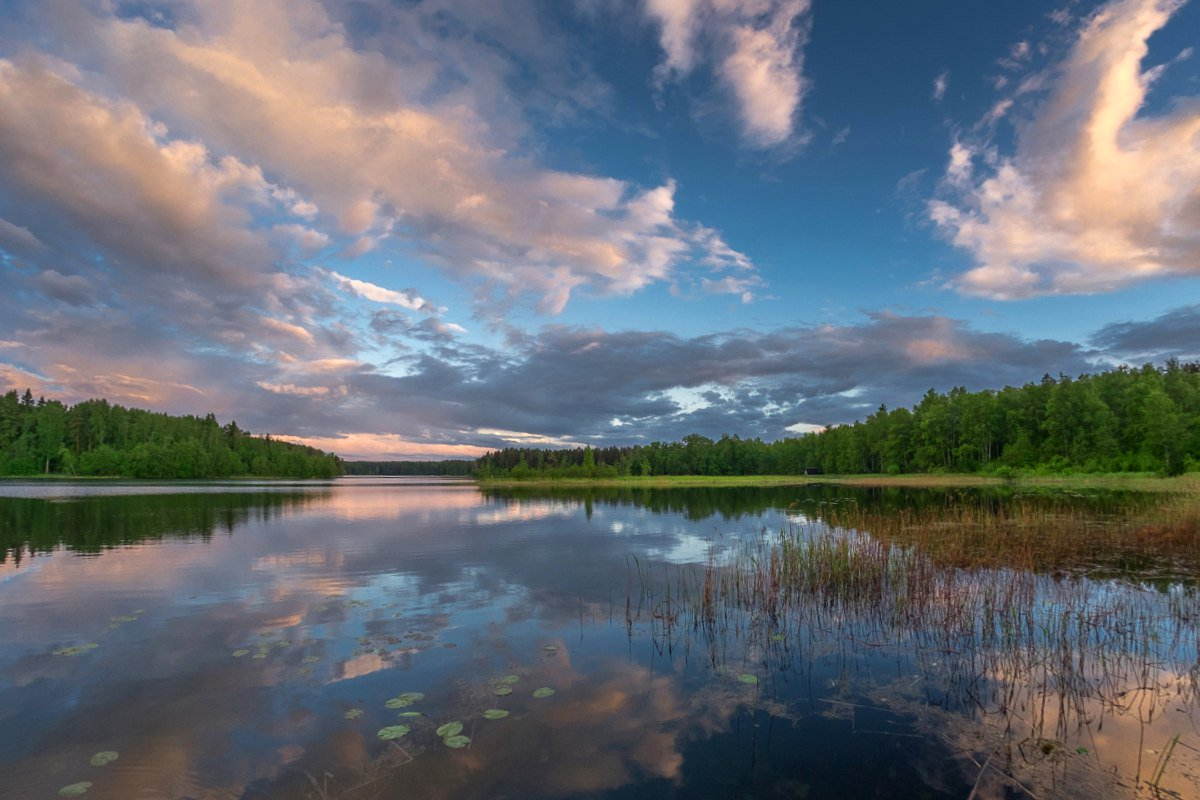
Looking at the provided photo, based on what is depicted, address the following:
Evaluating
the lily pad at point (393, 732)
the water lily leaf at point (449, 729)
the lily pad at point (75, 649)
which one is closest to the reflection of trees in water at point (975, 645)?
the water lily leaf at point (449, 729)

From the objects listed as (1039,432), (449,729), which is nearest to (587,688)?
(449,729)

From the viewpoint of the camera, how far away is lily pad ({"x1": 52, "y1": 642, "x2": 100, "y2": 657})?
11.2m

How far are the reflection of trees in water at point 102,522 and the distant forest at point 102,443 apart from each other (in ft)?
328

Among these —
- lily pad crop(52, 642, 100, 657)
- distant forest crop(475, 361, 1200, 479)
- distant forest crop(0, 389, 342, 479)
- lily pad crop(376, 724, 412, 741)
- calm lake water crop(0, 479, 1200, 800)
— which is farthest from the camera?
distant forest crop(0, 389, 342, 479)

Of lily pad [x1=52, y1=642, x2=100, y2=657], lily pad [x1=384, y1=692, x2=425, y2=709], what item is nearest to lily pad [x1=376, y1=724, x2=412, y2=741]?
lily pad [x1=384, y1=692, x2=425, y2=709]

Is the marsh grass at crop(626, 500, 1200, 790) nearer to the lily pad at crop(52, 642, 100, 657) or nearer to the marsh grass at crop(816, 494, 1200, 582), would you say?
the marsh grass at crop(816, 494, 1200, 582)

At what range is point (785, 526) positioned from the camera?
31062mm

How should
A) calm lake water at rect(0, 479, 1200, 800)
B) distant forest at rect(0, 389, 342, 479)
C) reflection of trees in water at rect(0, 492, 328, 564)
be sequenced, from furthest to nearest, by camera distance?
1. distant forest at rect(0, 389, 342, 479)
2. reflection of trees in water at rect(0, 492, 328, 564)
3. calm lake water at rect(0, 479, 1200, 800)

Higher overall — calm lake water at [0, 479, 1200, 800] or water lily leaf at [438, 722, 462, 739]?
water lily leaf at [438, 722, 462, 739]

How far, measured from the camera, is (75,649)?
11.5m

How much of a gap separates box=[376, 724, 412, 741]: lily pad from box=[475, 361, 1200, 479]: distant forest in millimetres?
88463

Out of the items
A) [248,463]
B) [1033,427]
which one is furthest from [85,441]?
[1033,427]

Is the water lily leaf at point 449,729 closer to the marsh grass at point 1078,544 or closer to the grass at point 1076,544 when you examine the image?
the grass at point 1076,544

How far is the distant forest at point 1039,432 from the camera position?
71062 millimetres
